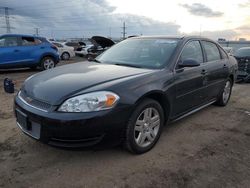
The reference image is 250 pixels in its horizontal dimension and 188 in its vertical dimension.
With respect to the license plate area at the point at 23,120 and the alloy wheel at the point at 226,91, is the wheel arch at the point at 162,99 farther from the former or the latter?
the alloy wheel at the point at 226,91

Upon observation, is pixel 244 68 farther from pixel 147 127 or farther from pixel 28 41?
pixel 28 41

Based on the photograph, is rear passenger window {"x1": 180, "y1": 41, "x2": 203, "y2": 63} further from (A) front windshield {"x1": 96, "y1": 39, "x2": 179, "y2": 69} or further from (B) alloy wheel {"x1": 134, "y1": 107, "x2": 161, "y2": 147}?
(B) alloy wheel {"x1": 134, "y1": 107, "x2": 161, "y2": 147}

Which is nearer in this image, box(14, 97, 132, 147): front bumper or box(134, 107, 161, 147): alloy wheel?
box(14, 97, 132, 147): front bumper

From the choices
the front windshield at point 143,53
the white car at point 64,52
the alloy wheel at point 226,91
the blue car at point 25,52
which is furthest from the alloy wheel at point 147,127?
the white car at point 64,52

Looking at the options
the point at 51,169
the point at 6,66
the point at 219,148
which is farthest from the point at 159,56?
the point at 6,66

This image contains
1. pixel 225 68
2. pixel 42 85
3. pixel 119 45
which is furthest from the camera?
pixel 225 68

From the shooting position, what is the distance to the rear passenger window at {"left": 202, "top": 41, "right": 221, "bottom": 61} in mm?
5227

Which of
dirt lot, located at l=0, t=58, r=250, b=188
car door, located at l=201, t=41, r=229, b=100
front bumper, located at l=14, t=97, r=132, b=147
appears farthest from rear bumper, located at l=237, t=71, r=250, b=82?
front bumper, located at l=14, t=97, r=132, b=147

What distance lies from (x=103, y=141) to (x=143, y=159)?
26.2 inches

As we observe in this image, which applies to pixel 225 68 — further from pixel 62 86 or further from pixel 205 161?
pixel 62 86

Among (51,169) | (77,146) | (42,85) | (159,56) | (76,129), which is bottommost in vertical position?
(51,169)

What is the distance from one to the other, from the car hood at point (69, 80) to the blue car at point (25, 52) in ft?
24.3

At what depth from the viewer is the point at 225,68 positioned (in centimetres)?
574

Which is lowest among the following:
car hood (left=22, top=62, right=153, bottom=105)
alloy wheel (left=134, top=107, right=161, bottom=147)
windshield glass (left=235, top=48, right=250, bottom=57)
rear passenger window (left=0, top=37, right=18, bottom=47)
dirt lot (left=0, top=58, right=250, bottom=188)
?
dirt lot (left=0, top=58, right=250, bottom=188)
